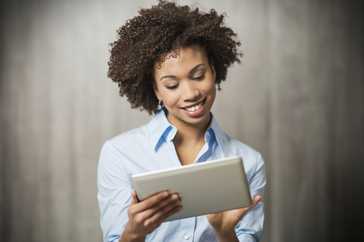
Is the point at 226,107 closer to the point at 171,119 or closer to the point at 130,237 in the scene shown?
the point at 171,119

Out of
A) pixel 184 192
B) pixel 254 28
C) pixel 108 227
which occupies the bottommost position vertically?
pixel 108 227

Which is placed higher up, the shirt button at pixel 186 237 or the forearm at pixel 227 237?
the forearm at pixel 227 237

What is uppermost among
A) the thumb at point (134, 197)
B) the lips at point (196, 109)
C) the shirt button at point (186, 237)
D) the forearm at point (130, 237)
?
the lips at point (196, 109)

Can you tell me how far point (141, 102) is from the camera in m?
2.04

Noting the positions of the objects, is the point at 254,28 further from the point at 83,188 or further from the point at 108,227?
the point at 108,227

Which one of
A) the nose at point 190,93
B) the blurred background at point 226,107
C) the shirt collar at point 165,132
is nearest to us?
the nose at point 190,93

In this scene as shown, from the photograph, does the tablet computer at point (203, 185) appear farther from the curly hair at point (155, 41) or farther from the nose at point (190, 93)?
the curly hair at point (155, 41)

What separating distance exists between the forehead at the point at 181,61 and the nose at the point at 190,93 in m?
0.04

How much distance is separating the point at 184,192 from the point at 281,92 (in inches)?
43.8

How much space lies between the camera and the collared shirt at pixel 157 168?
1.84 metres

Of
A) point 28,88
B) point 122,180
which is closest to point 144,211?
point 122,180

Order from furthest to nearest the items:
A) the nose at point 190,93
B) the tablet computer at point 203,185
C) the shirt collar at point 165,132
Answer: the shirt collar at point 165,132 → the nose at point 190,93 → the tablet computer at point 203,185

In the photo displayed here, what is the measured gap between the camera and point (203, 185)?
1.52 meters

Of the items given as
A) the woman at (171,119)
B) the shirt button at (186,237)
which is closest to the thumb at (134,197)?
the woman at (171,119)
